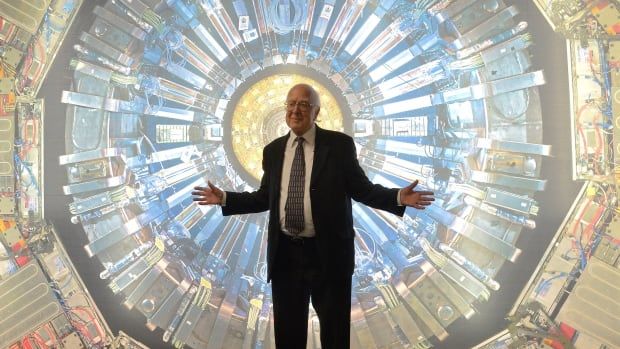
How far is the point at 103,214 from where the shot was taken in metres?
3.32

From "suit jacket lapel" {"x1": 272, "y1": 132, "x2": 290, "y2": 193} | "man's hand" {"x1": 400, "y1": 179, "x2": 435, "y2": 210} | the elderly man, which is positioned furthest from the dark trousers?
"man's hand" {"x1": 400, "y1": 179, "x2": 435, "y2": 210}

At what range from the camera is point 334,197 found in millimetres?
2166

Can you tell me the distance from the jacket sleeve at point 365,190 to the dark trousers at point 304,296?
0.26 meters

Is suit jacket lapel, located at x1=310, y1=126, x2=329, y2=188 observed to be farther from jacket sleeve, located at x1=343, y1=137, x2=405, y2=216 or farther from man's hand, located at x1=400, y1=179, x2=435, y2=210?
man's hand, located at x1=400, y1=179, x2=435, y2=210

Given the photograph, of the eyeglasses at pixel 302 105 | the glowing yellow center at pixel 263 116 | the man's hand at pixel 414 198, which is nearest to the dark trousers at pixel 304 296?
the man's hand at pixel 414 198

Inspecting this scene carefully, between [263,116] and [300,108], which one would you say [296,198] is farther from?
[263,116]

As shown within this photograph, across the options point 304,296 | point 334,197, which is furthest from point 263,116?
point 304,296

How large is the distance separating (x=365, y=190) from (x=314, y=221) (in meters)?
0.23

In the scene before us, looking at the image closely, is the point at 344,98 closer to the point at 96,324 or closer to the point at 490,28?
the point at 490,28

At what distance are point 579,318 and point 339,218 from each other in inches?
65.4

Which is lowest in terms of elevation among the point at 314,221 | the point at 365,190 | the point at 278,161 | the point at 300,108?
the point at 314,221

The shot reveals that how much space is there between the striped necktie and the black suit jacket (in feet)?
0.16

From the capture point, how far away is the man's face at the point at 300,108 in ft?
7.05

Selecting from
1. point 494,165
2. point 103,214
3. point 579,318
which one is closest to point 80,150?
point 103,214
